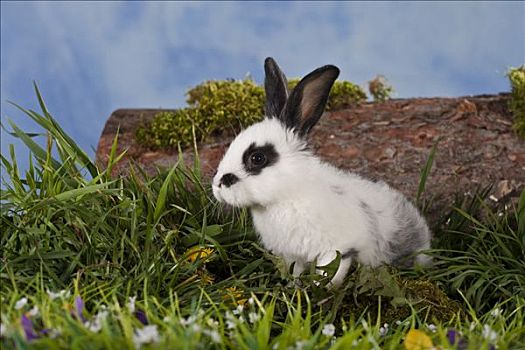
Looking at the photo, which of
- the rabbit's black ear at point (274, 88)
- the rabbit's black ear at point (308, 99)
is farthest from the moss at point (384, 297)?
the rabbit's black ear at point (274, 88)

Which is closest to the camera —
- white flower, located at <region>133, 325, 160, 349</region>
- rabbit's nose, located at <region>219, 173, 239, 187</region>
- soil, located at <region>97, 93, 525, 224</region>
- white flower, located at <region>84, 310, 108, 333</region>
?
white flower, located at <region>133, 325, 160, 349</region>

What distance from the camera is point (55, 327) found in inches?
119

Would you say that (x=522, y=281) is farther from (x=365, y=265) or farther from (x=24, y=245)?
(x=24, y=245)

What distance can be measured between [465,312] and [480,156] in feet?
8.93

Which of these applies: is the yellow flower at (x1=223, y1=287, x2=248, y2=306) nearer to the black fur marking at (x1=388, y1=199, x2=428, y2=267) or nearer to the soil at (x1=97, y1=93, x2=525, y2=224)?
the black fur marking at (x1=388, y1=199, x2=428, y2=267)

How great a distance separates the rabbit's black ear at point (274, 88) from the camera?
4.96 metres

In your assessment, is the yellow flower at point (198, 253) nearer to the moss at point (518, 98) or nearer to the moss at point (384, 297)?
the moss at point (384, 297)

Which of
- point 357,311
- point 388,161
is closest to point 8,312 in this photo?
point 357,311

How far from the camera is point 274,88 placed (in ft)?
16.4

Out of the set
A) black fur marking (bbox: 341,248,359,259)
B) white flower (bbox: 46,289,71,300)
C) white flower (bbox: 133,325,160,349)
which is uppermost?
white flower (bbox: 46,289,71,300)

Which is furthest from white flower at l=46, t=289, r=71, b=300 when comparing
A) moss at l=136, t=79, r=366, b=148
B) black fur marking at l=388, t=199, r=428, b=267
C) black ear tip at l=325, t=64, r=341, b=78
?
moss at l=136, t=79, r=366, b=148

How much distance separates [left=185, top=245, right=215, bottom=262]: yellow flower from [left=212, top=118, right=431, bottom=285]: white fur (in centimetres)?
35

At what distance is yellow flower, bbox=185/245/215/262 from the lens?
4928 mm

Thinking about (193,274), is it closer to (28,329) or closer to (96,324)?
(96,324)
